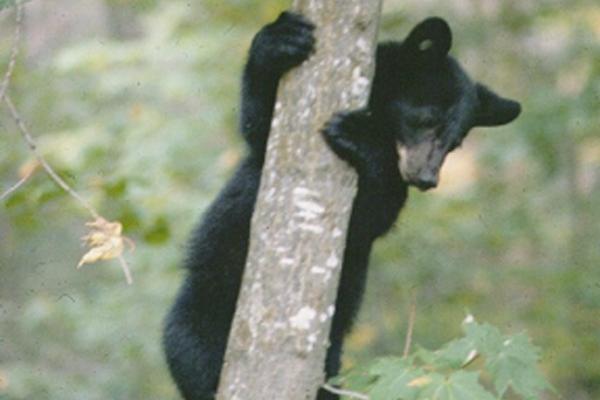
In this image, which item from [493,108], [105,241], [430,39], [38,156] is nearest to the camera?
[38,156]

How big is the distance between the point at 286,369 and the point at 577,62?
5507 millimetres

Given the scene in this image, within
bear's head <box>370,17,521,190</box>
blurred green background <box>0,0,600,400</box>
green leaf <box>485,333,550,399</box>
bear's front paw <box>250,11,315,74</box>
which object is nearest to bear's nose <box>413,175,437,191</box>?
bear's head <box>370,17,521,190</box>

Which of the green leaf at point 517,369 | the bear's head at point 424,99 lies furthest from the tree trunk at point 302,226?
the bear's head at point 424,99

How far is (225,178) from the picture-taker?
7.02 metres

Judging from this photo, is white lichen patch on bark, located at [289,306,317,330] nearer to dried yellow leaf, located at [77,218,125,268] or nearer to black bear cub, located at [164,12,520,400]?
dried yellow leaf, located at [77,218,125,268]

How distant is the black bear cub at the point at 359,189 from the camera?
3.94 meters

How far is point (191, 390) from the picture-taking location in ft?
13.6

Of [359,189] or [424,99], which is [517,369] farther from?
[424,99]

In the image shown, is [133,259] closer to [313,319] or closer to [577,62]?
[577,62]

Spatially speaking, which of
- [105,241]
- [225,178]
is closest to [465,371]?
[105,241]

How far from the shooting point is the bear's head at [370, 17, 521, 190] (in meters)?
3.95

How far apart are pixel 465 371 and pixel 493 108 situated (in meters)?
2.08

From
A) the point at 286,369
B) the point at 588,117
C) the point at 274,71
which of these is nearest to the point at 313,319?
the point at 286,369

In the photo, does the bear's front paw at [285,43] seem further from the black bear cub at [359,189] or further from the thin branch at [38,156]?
the thin branch at [38,156]
